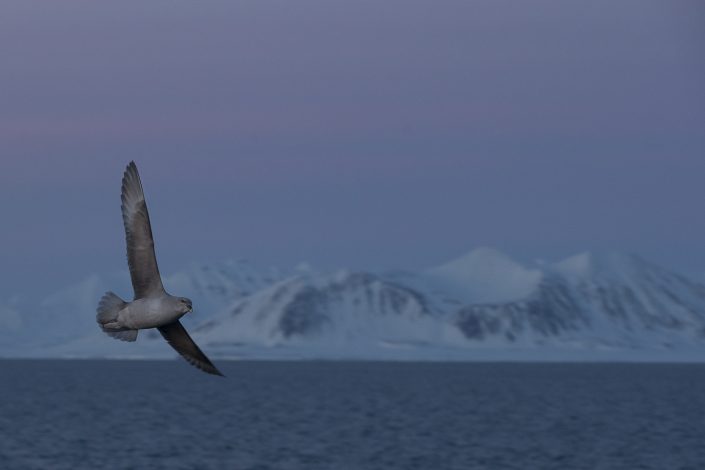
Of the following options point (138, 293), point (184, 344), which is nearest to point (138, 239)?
point (138, 293)

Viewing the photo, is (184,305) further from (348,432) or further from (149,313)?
(348,432)

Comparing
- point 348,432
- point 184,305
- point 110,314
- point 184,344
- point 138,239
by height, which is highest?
point 138,239

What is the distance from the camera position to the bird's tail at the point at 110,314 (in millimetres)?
20891

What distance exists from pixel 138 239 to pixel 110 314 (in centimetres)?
140

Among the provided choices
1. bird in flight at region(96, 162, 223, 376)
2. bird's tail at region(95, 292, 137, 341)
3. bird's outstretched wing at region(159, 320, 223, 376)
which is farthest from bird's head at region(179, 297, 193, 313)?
bird's outstretched wing at region(159, 320, 223, 376)

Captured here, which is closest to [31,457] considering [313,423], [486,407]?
[313,423]

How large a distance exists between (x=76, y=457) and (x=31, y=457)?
322cm

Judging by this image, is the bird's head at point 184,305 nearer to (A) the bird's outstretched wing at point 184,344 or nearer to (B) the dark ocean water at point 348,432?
(A) the bird's outstretched wing at point 184,344

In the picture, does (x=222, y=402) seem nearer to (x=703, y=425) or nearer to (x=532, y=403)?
(x=532, y=403)

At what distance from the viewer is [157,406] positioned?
149m

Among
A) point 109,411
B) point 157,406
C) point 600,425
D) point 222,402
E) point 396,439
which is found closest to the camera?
point 396,439

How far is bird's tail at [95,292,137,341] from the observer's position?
2089cm

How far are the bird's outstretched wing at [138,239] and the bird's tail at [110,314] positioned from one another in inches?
15.3

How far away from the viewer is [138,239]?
2156 cm
